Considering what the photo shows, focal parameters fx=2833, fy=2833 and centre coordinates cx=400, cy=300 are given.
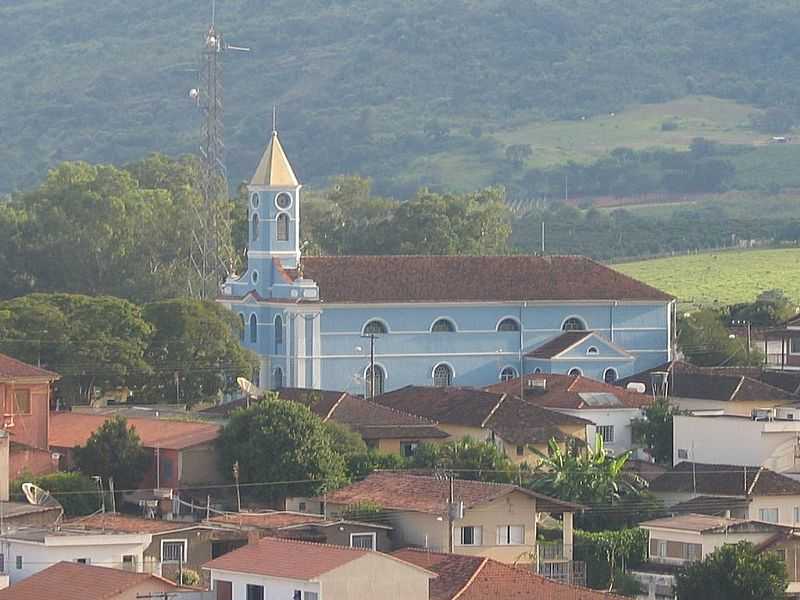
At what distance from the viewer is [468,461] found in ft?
206

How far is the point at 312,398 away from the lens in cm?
7144

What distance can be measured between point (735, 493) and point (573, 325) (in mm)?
28363

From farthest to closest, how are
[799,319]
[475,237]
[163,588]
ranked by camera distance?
1. [475,237]
2. [799,319]
3. [163,588]

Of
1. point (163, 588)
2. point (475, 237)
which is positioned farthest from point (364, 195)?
point (163, 588)

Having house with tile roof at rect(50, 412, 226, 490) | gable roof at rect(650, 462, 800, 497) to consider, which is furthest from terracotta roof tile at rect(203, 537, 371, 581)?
gable roof at rect(650, 462, 800, 497)

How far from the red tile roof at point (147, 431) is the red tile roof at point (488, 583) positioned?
15.8 meters

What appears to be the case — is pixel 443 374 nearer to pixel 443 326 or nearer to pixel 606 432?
pixel 443 326

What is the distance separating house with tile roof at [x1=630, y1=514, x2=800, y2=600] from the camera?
5241 centimetres

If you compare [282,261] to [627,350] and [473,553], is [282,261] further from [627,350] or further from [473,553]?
[473,553]

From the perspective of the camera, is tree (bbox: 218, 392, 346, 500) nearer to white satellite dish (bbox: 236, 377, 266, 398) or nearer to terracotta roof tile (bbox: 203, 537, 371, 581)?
white satellite dish (bbox: 236, 377, 266, 398)

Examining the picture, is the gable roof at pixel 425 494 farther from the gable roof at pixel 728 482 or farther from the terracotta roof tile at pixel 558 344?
the terracotta roof tile at pixel 558 344

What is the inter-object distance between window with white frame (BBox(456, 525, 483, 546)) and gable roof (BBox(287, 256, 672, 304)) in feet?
103

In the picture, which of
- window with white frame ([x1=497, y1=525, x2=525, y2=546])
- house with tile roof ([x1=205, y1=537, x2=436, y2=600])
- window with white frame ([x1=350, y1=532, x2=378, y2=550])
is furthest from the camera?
window with white frame ([x1=497, y1=525, x2=525, y2=546])

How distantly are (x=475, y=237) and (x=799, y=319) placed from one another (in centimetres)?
2394
